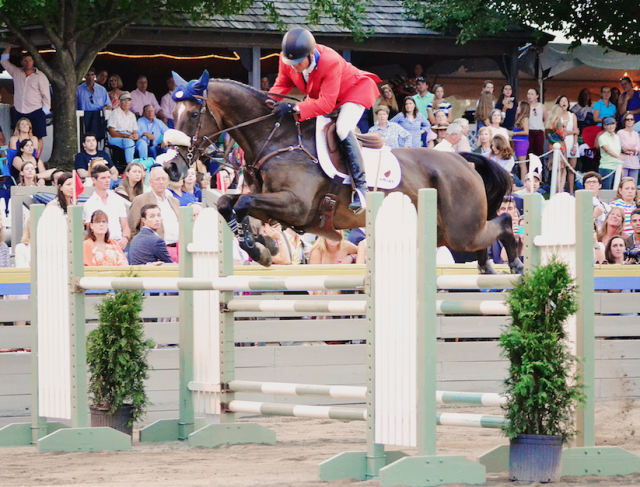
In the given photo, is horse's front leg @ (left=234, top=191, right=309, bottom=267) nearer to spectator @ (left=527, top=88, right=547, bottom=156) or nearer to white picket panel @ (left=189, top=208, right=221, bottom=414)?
white picket panel @ (left=189, top=208, right=221, bottom=414)

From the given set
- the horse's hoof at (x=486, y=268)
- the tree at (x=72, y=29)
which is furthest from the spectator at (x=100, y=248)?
the tree at (x=72, y=29)

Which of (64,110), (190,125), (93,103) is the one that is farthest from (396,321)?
(93,103)

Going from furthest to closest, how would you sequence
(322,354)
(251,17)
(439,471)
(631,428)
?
1. (251,17)
2. (322,354)
3. (631,428)
4. (439,471)

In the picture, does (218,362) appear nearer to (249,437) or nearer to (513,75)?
(249,437)

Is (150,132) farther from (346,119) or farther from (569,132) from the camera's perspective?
(346,119)

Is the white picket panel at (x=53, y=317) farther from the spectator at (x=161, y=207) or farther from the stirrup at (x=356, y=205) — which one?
the spectator at (x=161, y=207)

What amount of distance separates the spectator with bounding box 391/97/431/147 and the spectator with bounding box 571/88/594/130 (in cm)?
368

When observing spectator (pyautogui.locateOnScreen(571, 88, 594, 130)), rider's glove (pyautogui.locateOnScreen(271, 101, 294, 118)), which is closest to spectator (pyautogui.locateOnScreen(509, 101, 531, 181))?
spectator (pyautogui.locateOnScreen(571, 88, 594, 130))

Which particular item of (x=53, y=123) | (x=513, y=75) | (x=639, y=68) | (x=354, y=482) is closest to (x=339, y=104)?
(x=354, y=482)

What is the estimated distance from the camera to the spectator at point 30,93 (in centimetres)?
1188

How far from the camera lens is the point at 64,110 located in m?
12.1

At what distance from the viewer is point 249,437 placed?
17.8 ft

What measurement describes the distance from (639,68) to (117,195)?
11.4 metres

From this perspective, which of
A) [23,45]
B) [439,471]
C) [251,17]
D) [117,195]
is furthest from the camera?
[251,17]
